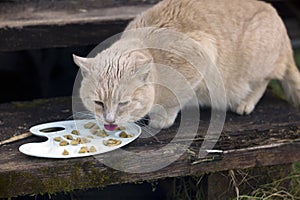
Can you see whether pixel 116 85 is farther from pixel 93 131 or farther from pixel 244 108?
pixel 244 108

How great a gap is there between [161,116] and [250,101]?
Result: 0.55 meters

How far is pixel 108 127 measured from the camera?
2488mm

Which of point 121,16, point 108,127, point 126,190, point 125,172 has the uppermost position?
point 121,16

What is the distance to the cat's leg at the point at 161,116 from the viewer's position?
2.71m

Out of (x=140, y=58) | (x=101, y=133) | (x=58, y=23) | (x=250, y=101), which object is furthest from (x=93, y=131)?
(x=250, y=101)

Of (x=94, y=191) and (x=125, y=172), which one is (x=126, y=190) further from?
(x=125, y=172)

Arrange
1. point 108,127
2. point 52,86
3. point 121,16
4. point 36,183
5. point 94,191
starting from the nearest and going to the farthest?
point 36,183 → point 108,127 → point 94,191 → point 121,16 → point 52,86

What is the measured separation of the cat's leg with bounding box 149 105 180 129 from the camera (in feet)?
8.89

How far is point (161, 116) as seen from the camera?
2.72 m

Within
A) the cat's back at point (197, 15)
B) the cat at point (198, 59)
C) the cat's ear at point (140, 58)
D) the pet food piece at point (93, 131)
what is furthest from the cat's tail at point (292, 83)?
the pet food piece at point (93, 131)

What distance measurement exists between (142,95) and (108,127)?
0.70ft

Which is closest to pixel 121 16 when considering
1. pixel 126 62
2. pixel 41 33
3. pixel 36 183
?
pixel 41 33

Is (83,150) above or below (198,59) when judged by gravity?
below

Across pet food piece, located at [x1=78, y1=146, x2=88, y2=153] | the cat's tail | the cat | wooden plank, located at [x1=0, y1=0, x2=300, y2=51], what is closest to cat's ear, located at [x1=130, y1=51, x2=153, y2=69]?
the cat
